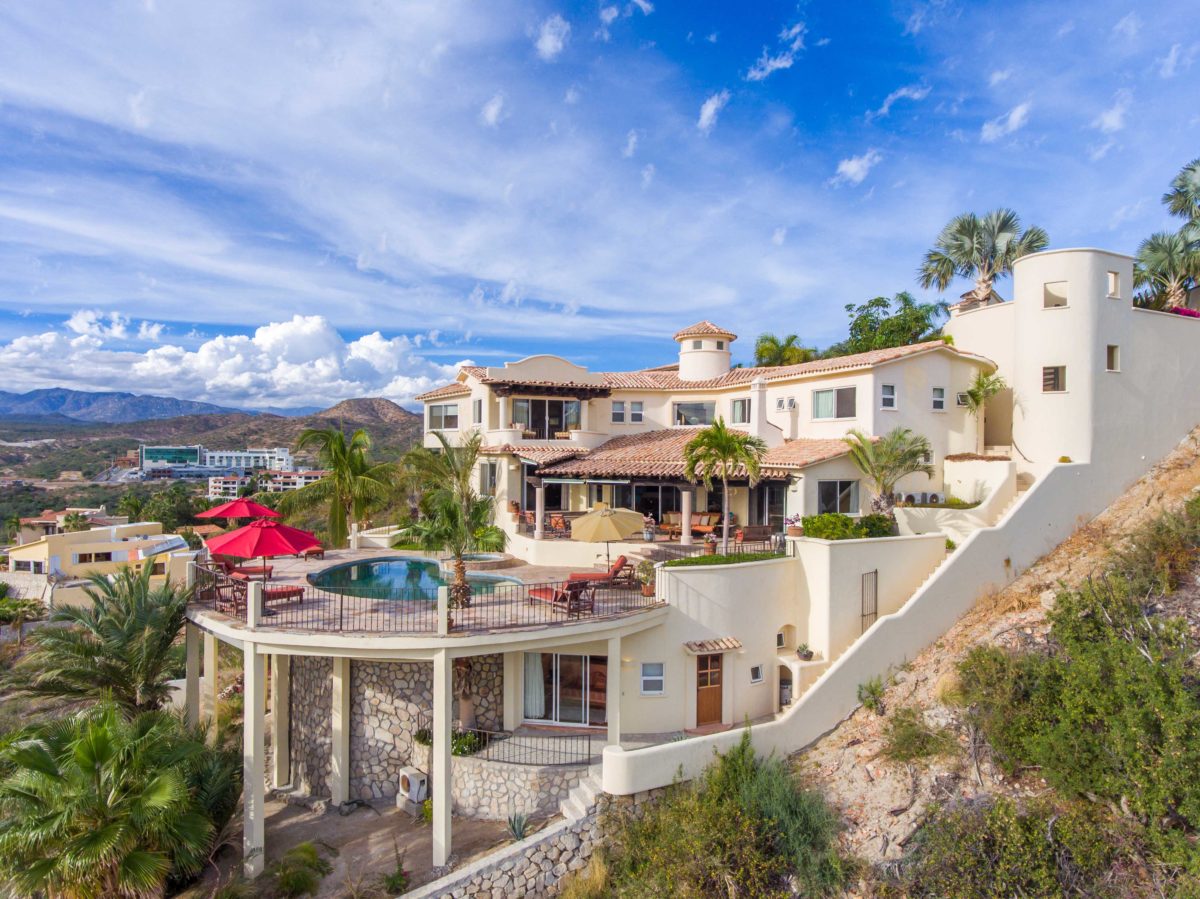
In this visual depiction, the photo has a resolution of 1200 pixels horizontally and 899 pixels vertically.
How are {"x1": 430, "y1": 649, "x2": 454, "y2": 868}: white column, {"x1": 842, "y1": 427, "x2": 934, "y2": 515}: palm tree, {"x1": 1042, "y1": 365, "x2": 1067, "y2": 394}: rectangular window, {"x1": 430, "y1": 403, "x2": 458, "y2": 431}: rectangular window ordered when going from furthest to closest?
1. {"x1": 430, "y1": 403, "x2": 458, "y2": 431}: rectangular window
2. {"x1": 1042, "y1": 365, "x2": 1067, "y2": 394}: rectangular window
3. {"x1": 842, "y1": 427, "x2": 934, "y2": 515}: palm tree
4. {"x1": 430, "y1": 649, "x2": 454, "y2": 868}: white column

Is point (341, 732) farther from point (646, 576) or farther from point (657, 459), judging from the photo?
point (657, 459)

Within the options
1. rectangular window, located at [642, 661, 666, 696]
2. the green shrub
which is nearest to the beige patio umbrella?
rectangular window, located at [642, 661, 666, 696]

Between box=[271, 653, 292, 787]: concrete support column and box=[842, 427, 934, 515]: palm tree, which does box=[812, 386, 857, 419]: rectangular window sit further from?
box=[271, 653, 292, 787]: concrete support column

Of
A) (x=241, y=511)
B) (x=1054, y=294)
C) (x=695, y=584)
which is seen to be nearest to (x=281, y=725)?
(x=241, y=511)

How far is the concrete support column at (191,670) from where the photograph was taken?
786 inches

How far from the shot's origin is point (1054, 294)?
27109mm

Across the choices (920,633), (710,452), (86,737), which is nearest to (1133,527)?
(920,633)

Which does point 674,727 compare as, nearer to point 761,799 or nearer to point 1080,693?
point 761,799

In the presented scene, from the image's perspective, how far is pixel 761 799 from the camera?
53.1ft

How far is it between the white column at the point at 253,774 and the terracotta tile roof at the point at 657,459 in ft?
46.5

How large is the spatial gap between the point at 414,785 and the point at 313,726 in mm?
4207

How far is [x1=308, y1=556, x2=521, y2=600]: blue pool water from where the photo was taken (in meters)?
20.3

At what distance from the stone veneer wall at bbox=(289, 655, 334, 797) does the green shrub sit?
16081 mm

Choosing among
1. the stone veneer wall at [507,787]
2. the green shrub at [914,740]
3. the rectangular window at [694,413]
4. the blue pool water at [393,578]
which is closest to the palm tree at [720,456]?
the green shrub at [914,740]
